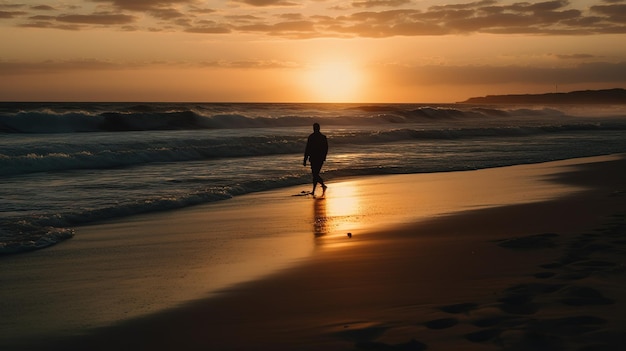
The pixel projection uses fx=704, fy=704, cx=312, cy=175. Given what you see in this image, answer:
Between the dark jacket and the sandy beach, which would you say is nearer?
the sandy beach

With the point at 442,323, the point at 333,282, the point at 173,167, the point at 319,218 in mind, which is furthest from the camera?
the point at 173,167

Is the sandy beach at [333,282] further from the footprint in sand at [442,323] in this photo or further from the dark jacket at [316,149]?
the dark jacket at [316,149]

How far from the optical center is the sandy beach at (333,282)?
482 cm

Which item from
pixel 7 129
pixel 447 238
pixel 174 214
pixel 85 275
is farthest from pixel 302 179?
pixel 7 129

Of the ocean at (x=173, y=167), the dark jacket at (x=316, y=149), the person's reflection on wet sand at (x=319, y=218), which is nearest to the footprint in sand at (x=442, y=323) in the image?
the person's reflection on wet sand at (x=319, y=218)

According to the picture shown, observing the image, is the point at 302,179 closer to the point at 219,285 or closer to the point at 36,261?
the point at 36,261

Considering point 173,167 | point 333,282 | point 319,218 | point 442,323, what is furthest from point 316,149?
point 442,323

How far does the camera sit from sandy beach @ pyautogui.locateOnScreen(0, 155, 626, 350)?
4.82 metres

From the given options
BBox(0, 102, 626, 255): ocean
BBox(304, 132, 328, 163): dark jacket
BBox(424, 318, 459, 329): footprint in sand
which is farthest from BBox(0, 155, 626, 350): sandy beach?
BBox(304, 132, 328, 163): dark jacket

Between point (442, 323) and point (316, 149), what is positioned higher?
point (316, 149)

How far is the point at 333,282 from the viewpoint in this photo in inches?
259

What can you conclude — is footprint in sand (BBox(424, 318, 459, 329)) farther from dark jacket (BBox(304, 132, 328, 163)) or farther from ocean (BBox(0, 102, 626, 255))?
dark jacket (BBox(304, 132, 328, 163))

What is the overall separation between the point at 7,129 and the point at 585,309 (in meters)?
44.5

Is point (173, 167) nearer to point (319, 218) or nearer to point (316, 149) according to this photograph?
point (316, 149)
